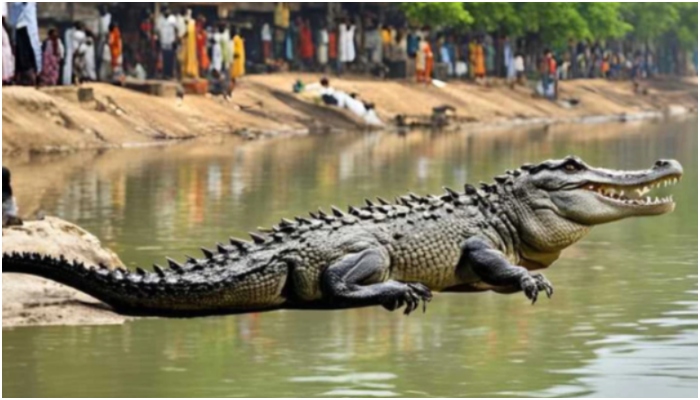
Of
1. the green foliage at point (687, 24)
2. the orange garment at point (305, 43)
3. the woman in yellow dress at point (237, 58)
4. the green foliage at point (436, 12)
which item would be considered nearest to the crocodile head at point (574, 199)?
the woman in yellow dress at point (237, 58)

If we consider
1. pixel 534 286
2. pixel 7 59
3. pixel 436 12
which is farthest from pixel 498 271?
pixel 436 12

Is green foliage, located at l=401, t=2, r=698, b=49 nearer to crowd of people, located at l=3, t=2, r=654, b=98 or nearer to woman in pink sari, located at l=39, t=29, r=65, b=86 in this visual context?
crowd of people, located at l=3, t=2, r=654, b=98

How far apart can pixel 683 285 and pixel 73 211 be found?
25.3 feet

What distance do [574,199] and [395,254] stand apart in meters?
1.26

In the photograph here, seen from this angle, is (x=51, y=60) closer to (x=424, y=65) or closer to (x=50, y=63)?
(x=50, y=63)

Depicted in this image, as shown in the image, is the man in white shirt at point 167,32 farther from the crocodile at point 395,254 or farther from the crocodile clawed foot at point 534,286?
the crocodile clawed foot at point 534,286

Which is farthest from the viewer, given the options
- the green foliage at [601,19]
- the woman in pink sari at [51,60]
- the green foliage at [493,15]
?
the green foliage at [601,19]

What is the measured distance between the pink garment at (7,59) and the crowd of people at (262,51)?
19 mm

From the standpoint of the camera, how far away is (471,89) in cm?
5128

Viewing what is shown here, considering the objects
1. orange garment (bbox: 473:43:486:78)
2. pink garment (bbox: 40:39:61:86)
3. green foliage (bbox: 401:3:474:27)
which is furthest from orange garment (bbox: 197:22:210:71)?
orange garment (bbox: 473:43:486:78)

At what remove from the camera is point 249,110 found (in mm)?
39688

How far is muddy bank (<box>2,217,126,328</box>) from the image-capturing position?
12.1 m

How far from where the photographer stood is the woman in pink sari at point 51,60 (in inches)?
1361

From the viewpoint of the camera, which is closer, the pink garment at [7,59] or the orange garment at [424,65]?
the pink garment at [7,59]
